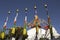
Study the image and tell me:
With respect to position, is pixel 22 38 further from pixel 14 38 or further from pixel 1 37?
pixel 1 37

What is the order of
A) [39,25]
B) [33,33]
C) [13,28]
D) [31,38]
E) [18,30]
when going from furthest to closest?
[33,33]
[31,38]
[39,25]
[18,30]
[13,28]

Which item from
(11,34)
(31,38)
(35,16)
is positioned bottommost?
(31,38)

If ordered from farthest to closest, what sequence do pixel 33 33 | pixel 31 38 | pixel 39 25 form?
pixel 33 33 → pixel 31 38 → pixel 39 25

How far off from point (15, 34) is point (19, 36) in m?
2.29

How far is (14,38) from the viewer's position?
202ft

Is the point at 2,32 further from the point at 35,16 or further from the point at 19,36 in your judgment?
the point at 35,16

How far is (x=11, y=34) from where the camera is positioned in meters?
61.5

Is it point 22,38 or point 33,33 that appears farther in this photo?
point 33,33

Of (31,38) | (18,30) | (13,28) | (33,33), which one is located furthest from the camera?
(33,33)

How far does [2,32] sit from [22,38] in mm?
8377

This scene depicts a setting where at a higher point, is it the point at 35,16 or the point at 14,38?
the point at 35,16

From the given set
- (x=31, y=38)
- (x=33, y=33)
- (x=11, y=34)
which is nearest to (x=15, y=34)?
(x=11, y=34)

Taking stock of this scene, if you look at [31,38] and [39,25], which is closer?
[39,25]

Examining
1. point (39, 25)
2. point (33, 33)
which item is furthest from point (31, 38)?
point (39, 25)
